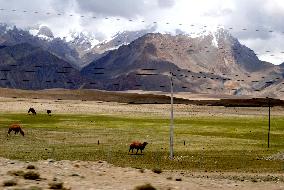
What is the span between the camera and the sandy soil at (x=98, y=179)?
1025 inches

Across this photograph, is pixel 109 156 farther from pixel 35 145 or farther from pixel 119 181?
pixel 119 181

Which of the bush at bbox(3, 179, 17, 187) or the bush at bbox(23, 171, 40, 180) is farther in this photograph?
the bush at bbox(23, 171, 40, 180)

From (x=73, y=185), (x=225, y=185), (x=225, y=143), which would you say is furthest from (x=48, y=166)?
(x=225, y=143)

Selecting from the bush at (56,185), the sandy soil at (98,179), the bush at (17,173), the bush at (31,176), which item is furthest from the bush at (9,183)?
the bush at (17,173)

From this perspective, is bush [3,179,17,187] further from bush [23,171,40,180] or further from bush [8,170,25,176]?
bush [8,170,25,176]

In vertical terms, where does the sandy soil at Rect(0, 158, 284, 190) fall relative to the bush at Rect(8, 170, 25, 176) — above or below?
below

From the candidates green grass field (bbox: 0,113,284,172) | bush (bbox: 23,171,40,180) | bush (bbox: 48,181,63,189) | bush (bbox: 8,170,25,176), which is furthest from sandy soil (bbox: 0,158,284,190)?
green grass field (bbox: 0,113,284,172)

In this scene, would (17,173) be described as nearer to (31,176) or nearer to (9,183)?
(31,176)

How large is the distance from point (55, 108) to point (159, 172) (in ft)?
494

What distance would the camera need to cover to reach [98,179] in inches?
1184

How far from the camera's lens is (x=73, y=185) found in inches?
1021

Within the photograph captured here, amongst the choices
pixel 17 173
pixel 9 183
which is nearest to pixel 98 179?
pixel 17 173

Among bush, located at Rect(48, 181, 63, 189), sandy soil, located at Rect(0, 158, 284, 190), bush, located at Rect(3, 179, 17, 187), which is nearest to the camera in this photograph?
bush, located at Rect(3, 179, 17, 187)

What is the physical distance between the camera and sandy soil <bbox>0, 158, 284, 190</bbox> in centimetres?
2603
